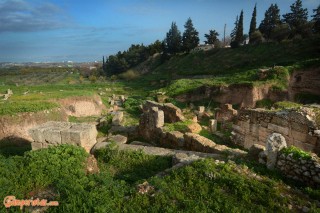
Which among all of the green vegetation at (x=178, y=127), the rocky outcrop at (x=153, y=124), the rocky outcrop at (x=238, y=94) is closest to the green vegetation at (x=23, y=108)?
the rocky outcrop at (x=153, y=124)

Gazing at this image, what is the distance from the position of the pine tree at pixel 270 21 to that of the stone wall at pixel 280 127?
40684 mm

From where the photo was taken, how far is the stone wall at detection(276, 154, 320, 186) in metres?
5.12

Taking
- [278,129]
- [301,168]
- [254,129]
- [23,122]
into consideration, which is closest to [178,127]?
[254,129]

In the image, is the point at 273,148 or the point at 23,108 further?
the point at 23,108

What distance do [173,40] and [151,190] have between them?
5664cm

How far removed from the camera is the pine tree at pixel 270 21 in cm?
4700

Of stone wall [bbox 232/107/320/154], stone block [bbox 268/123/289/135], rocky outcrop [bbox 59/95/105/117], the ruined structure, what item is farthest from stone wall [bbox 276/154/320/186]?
rocky outcrop [bbox 59/95/105/117]

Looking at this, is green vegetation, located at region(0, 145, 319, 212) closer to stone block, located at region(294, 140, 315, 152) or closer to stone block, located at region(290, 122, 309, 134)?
stone block, located at region(294, 140, 315, 152)

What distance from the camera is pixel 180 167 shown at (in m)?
5.97

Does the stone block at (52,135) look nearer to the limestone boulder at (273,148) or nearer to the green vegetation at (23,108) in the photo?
the limestone boulder at (273,148)

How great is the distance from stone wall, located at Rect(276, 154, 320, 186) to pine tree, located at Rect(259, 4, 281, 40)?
4617 centimetres

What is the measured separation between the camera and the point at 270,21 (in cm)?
4781

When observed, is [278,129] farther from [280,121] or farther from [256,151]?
[256,151]

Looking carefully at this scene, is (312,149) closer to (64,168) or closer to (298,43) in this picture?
(64,168)
